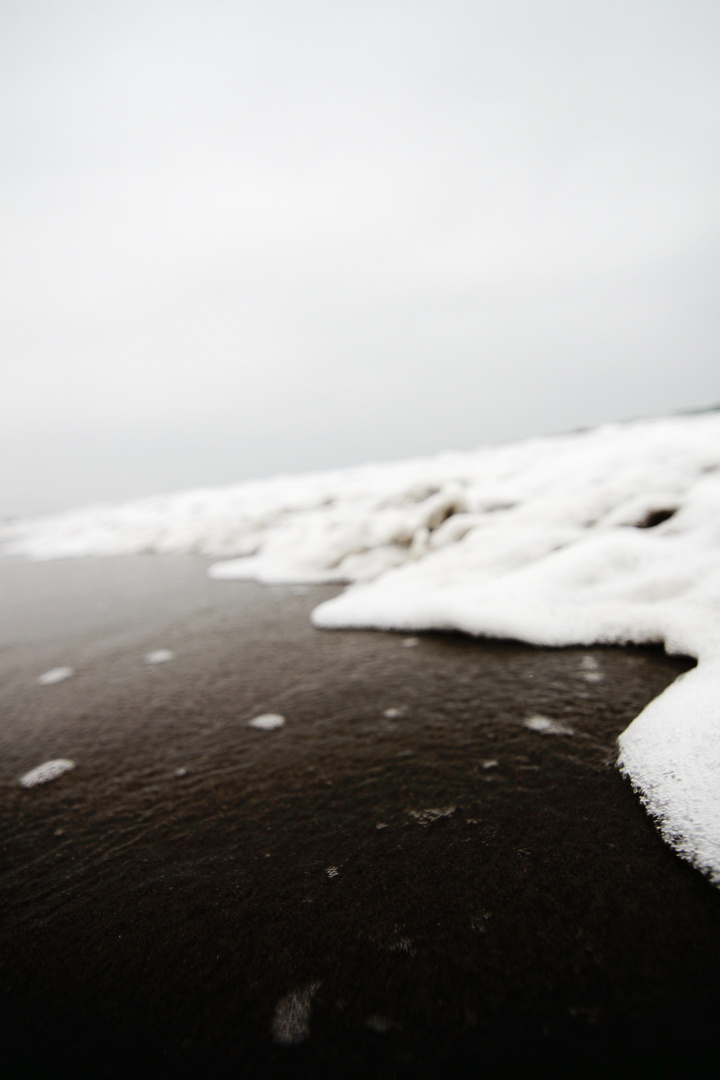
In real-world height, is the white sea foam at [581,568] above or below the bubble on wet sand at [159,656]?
above

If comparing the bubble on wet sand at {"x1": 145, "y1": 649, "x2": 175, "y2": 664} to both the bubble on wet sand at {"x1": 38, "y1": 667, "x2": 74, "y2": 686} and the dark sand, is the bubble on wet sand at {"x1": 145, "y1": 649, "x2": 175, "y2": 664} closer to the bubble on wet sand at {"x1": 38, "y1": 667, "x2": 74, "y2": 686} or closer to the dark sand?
the bubble on wet sand at {"x1": 38, "y1": 667, "x2": 74, "y2": 686}

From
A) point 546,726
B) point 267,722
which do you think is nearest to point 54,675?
point 267,722

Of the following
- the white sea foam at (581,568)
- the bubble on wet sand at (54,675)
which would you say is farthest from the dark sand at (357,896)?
the bubble on wet sand at (54,675)

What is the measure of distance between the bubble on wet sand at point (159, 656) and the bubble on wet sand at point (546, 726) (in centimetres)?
197

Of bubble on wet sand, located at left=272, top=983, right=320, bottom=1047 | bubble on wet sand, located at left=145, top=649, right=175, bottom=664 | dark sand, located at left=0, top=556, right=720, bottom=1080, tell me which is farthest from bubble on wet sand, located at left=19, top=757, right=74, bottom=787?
bubble on wet sand, located at left=272, top=983, right=320, bottom=1047

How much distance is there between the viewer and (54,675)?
8.45 ft

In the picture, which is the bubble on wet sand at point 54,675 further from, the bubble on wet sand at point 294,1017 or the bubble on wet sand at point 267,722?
the bubble on wet sand at point 294,1017

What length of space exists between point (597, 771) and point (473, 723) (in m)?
0.42

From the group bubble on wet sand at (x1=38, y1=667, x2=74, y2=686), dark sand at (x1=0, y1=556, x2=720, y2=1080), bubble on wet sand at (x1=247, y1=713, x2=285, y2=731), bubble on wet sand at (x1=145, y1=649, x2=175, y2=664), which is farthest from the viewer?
bubble on wet sand at (x1=145, y1=649, x2=175, y2=664)

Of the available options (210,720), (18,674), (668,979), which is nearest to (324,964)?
(668,979)

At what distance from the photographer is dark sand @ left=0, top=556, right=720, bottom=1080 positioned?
0.74m

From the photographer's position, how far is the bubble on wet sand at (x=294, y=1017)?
2.52 ft

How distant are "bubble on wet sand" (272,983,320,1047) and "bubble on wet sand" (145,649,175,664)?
2.04 meters

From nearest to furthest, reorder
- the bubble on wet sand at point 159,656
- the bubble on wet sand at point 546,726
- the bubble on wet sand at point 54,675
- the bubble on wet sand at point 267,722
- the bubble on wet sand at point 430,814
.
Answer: the bubble on wet sand at point 430,814 → the bubble on wet sand at point 546,726 → the bubble on wet sand at point 267,722 → the bubble on wet sand at point 54,675 → the bubble on wet sand at point 159,656
